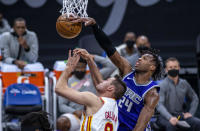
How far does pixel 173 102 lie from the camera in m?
7.76

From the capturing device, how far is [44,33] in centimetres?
1083

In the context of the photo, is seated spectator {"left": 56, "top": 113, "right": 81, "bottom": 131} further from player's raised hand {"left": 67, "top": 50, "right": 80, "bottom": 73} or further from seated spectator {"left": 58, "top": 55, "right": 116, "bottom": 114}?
player's raised hand {"left": 67, "top": 50, "right": 80, "bottom": 73}

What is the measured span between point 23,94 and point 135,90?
2.88 metres

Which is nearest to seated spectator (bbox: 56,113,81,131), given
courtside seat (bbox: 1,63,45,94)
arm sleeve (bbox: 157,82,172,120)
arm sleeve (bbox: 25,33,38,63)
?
courtside seat (bbox: 1,63,45,94)

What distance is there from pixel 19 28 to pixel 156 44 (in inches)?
142

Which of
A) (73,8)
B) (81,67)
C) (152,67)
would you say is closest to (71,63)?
(73,8)

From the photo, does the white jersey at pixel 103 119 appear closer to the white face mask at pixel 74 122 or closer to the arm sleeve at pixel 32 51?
the white face mask at pixel 74 122

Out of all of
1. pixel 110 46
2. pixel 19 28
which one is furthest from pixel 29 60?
pixel 110 46

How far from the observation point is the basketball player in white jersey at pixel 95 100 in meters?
4.65

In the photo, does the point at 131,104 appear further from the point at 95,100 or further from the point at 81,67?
the point at 81,67

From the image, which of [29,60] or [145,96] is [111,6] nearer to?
[29,60]

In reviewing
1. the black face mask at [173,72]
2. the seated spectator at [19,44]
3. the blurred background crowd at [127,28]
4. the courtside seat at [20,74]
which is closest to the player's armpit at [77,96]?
the black face mask at [173,72]

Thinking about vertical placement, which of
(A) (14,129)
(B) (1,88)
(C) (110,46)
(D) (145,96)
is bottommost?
(A) (14,129)

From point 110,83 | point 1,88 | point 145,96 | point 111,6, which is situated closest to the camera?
point 110,83
